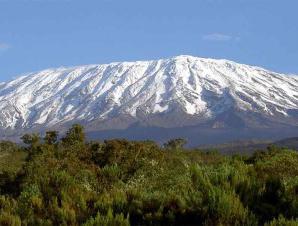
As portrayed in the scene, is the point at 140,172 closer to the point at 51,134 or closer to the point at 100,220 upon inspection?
the point at 100,220

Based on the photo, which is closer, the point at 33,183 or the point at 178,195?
the point at 178,195

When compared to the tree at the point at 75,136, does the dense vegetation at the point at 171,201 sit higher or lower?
lower

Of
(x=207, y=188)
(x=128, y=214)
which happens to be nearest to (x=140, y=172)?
(x=207, y=188)

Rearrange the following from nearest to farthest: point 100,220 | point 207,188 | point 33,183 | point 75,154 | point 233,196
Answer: point 100,220
point 233,196
point 207,188
point 33,183
point 75,154

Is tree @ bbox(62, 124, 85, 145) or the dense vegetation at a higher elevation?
tree @ bbox(62, 124, 85, 145)

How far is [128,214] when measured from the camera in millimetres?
10047

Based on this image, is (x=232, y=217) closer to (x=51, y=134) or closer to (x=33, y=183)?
(x=33, y=183)

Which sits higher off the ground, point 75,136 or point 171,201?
point 75,136

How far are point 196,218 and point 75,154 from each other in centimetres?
1039

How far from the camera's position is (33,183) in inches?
564

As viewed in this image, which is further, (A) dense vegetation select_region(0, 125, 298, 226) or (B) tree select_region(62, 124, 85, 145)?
(B) tree select_region(62, 124, 85, 145)

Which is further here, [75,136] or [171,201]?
[75,136]

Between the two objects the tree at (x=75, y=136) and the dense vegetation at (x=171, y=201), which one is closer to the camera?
the dense vegetation at (x=171, y=201)

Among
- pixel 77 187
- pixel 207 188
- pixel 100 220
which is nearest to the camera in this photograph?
pixel 100 220
